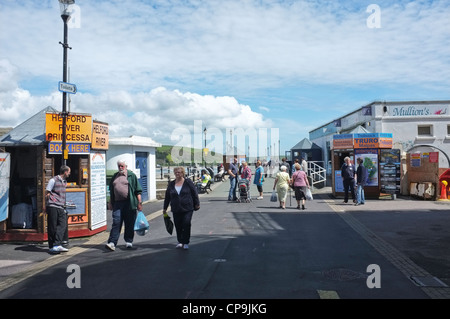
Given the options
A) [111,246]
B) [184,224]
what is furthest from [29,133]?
[184,224]

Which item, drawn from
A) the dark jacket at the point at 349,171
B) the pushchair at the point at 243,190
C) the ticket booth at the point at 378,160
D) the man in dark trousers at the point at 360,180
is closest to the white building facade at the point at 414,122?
the ticket booth at the point at 378,160

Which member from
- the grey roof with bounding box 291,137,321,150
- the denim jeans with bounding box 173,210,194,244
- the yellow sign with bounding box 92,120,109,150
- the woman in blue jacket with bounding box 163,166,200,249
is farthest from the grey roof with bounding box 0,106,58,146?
the grey roof with bounding box 291,137,321,150

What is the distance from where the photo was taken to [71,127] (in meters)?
9.59

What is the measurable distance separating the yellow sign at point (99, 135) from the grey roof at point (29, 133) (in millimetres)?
1053

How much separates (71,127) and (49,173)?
44.4 inches

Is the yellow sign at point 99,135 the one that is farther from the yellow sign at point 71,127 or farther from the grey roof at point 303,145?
the grey roof at point 303,145

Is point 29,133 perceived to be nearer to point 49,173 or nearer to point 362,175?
point 49,173

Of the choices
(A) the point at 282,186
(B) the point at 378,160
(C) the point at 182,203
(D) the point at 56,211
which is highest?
(B) the point at 378,160

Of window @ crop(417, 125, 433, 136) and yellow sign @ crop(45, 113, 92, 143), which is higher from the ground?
window @ crop(417, 125, 433, 136)

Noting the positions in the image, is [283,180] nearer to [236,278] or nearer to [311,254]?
[311,254]

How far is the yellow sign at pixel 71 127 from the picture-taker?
9312mm

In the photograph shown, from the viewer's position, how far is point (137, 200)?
8320 mm

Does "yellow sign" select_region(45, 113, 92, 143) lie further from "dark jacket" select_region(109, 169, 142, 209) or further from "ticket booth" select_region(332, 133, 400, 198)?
"ticket booth" select_region(332, 133, 400, 198)

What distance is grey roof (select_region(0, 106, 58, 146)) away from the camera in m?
9.38
